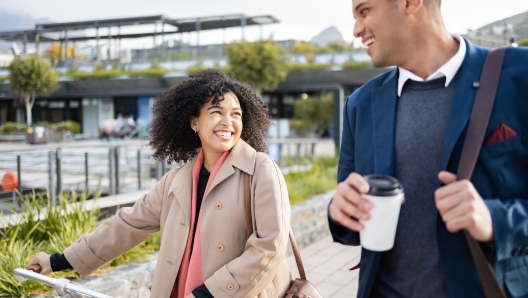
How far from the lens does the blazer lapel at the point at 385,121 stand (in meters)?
1.47

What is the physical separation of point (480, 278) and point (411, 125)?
45cm

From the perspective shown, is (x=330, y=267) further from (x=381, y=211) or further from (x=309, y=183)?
(x=381, y=211)

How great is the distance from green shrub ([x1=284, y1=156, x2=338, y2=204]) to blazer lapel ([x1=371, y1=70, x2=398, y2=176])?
20.0 ft

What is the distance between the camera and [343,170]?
170 cm

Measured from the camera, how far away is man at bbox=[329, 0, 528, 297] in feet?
4.30

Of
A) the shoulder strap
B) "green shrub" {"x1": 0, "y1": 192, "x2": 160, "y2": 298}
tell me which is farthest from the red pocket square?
"green shrub" {"x1": 0, "y1": 192, "x2": 160, "y2": 298}

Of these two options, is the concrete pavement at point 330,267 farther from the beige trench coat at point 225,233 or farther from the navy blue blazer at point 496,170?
the navy blue blazer at point 496,170

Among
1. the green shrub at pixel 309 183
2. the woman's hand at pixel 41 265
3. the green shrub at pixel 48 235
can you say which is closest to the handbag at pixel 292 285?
the woman's hand at pixel 41 265

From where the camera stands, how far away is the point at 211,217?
88.6 inches

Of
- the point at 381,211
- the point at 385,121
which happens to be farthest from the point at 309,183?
the point at 381,211

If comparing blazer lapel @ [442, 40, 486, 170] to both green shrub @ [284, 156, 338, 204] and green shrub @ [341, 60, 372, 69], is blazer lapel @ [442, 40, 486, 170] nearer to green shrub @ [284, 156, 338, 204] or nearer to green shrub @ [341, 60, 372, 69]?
green shrub @ [284, 156, 338, 204]

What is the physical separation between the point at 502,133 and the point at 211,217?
130cm

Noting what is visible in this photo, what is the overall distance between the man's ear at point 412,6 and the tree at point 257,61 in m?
31.2

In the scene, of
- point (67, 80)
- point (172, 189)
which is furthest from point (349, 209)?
point (67, 80)
